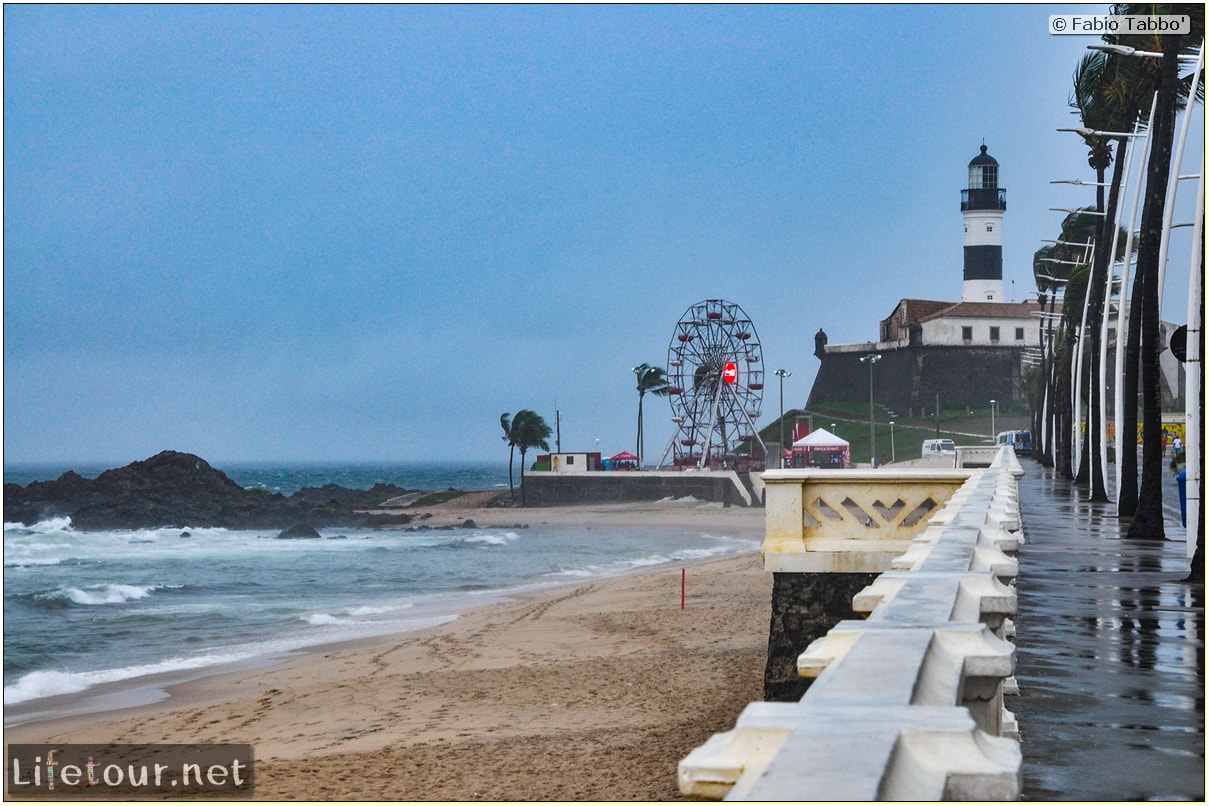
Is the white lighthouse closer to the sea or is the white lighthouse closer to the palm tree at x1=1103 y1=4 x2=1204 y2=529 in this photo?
the sea

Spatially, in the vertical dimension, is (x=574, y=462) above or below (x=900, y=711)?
below

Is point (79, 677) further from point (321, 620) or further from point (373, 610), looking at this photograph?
point (373, 610)

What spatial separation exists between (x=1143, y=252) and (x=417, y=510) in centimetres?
10133

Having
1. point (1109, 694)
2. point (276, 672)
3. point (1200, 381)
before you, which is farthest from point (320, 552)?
point (1109, 694)

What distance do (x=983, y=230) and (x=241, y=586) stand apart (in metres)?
94.3

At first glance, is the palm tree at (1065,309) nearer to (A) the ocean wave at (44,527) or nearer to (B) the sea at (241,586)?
(B) the sea at (241,586)

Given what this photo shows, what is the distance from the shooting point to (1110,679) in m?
8.06

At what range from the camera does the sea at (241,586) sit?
3069 centimetres

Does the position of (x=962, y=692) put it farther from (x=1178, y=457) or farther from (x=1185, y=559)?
(x=1178, y=457)

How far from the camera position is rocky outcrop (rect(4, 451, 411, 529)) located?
327 ft

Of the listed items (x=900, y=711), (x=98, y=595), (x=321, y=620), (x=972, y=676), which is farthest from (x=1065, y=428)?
(x=900, y=711)

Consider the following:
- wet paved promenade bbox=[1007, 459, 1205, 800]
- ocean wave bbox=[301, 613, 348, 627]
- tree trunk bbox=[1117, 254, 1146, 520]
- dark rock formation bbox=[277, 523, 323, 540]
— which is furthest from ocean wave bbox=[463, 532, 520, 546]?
wet paved promenade bbox=[1007, 459, 1205, 800]

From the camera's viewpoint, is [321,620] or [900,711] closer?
[900,711]

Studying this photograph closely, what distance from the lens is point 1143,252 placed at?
21.8 metres
